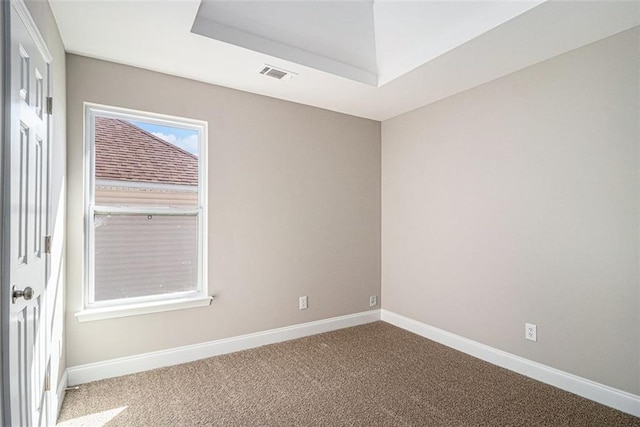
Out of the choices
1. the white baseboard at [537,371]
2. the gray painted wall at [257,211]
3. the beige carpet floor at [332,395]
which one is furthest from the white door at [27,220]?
the white baseboard at [537,371]

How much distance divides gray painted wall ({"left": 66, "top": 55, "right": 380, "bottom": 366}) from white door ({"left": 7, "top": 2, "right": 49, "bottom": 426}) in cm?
80

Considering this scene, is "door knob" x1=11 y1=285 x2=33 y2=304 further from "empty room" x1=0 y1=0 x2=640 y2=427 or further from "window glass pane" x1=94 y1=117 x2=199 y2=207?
"window glass pane" x1=94 y1=117 x2=199 y2=207

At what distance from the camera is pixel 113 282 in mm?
2738

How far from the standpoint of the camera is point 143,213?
2.86 metres

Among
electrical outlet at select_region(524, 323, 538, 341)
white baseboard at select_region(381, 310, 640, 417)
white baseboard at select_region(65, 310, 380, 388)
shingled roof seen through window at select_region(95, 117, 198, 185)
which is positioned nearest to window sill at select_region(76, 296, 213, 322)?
white baseboard at select_region(65, 310, 380, 388)

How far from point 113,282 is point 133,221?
51 cm

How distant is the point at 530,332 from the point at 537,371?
0.95ft

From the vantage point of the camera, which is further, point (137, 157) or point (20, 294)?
point (137, 157)

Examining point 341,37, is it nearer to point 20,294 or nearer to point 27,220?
point 27,220

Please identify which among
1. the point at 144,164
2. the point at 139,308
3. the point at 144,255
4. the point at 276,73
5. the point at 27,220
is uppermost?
the point at 276,73

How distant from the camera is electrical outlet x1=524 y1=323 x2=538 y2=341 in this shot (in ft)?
8.76

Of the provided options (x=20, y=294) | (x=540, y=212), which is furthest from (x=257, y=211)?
(x=540, y=212)

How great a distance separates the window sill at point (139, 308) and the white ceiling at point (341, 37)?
1.94m

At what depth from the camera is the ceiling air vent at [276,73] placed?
2.78 m
